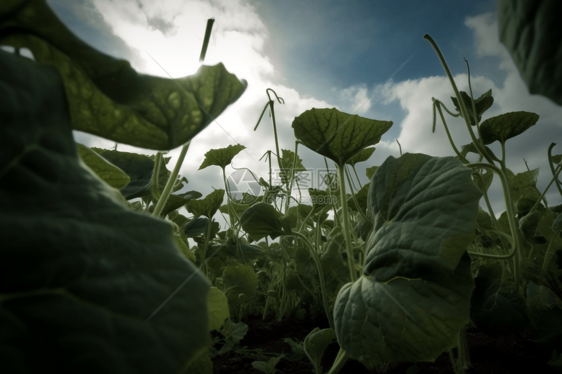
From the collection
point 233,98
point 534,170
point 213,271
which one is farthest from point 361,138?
point 534,170

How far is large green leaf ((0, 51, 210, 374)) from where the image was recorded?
0.33ft

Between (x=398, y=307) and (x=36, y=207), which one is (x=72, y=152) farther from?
(x=398, y=307)

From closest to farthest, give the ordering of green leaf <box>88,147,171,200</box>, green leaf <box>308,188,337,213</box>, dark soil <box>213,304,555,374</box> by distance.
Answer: green leaf <box>88,147,171,200</box>, dark soil <box>213,304,555,374</box>, green leaf <box>308,188,337,213</box>

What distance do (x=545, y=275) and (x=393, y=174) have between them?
0.59 meters

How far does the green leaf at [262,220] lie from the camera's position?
2.57ft

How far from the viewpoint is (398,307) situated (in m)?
0.44

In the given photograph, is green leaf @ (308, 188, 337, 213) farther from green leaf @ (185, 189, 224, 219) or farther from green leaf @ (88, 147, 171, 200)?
green leaf @ (88, 147, 171, 200)

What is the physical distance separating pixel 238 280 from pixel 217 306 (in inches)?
17.8

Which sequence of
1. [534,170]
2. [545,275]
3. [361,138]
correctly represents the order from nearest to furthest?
1. [361,138]
2. [545,275]
3. [534,170]

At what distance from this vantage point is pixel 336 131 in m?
0.67

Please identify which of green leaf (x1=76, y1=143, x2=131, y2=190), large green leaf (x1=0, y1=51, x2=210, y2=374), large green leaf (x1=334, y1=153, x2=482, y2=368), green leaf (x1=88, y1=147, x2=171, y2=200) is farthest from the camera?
green leaf (x1=88, y1=147, x2=171, y2=200)

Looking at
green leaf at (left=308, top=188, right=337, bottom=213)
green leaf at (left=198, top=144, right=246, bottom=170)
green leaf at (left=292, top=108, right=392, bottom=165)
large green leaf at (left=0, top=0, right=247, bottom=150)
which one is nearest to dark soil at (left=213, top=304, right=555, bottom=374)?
green leaf at (left=308, top=188, right=337, bottom=213)

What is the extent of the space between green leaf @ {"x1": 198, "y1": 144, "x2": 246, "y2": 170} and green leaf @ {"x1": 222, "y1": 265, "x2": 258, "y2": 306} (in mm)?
382

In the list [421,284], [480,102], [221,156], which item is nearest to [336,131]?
[421,284]
